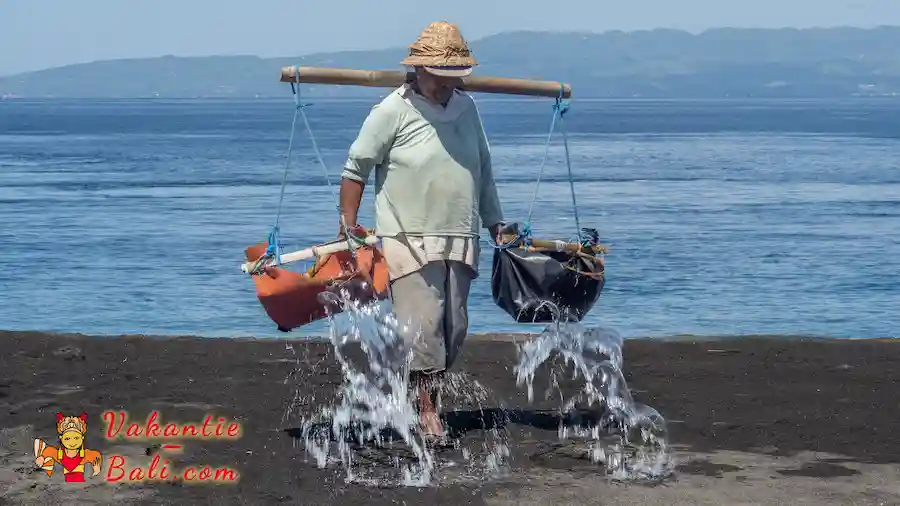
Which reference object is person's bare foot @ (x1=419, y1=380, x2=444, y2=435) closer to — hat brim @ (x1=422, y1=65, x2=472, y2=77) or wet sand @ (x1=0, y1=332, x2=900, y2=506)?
wet sand @ (x1=0, y1=332, x2=900, y2=506)

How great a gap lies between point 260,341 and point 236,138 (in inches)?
2725

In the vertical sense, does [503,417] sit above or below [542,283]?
below

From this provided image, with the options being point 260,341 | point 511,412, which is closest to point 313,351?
point 260,341

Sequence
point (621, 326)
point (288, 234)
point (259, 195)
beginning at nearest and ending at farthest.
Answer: point (621, 326), point (288, 234), point (259, 195)

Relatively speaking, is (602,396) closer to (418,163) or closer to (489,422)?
(489,422)

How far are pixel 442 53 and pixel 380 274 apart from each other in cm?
109

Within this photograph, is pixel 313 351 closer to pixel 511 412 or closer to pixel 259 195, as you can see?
pixel 511 412

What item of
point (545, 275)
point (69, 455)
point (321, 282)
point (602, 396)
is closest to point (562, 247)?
point (545, 275)

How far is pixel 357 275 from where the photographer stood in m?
6.98

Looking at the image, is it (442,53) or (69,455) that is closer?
(69,455)

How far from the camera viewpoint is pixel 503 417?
7668mm

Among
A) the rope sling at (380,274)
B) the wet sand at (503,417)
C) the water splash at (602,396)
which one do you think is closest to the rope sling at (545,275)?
the rope sling at (380,274)

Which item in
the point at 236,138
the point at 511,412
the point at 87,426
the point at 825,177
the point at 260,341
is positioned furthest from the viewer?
the point at 236,138

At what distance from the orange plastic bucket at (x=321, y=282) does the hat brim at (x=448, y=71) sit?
35.1 inches
